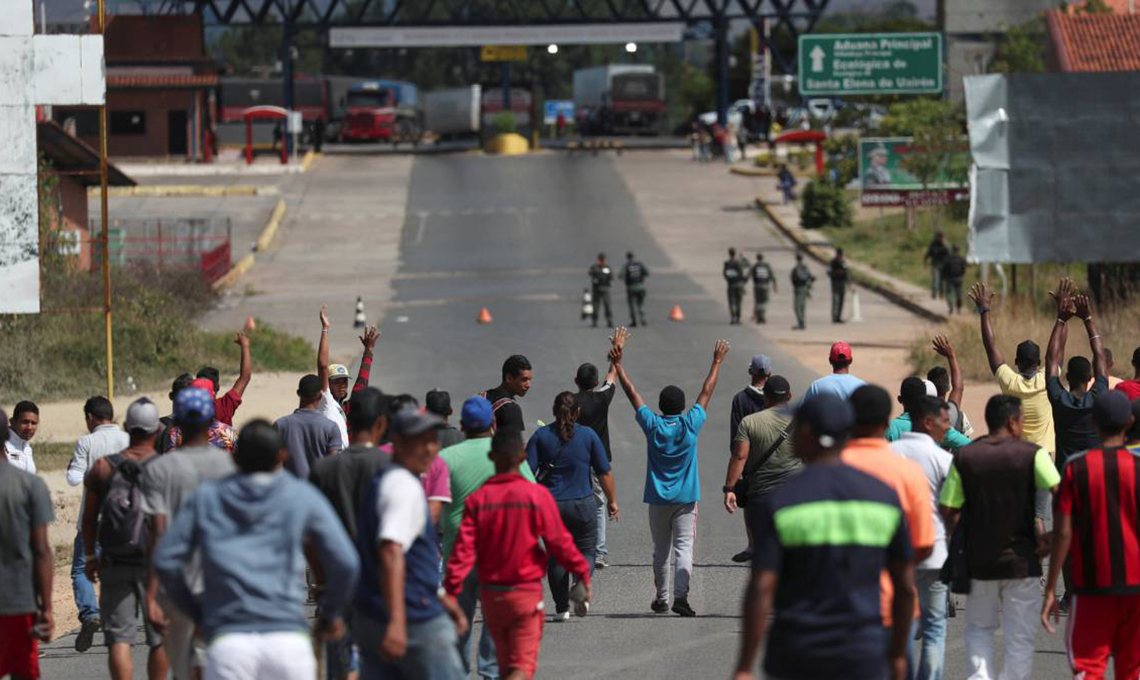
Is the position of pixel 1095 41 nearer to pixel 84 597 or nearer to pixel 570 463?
pixel 570 463

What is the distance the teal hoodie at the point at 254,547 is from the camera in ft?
21.0

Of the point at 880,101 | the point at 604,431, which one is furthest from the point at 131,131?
the point at 604,431

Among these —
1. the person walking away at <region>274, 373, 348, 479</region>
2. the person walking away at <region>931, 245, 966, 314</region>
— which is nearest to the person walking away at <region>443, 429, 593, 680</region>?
the person walking away at <region>274, 373, 348, 479</region>

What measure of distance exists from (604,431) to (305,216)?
44.6 m

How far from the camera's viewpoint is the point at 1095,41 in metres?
39.2

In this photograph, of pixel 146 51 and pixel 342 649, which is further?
pixel 146 51

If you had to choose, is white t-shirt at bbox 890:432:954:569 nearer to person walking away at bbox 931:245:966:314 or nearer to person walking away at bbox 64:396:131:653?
person walking away at bbox 64:396:131:653

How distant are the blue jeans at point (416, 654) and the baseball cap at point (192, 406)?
1150 millimetres

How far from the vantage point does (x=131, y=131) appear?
240ft

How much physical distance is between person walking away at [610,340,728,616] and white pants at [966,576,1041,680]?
3.09 metres

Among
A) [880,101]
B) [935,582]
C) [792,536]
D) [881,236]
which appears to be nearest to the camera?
[792,536]

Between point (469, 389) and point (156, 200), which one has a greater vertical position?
point (156, 200)

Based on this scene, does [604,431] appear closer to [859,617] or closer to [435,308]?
[859,617]

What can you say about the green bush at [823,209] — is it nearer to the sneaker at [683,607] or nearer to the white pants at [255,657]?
the sneaker at [683,607]
